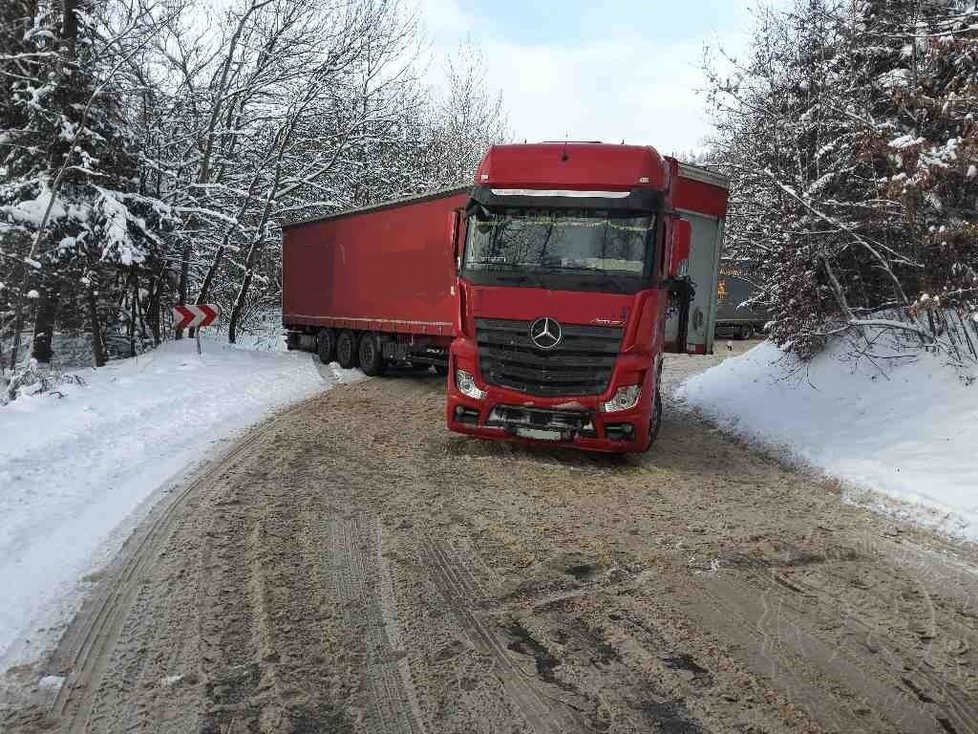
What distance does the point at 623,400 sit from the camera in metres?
7.12

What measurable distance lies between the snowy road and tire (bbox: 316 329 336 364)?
458 inches

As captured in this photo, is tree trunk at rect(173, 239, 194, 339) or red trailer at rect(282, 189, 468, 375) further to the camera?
tree trunk at rect(173, 239, 194, 339)

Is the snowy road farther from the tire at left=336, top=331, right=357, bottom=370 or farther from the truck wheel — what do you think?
the tire at left=336, top=331, right=357, bottom=370

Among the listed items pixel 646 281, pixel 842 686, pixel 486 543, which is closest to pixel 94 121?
pixel 646 281

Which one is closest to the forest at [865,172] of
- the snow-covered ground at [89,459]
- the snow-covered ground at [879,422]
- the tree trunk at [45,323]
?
the snow-covered ground at [879,422]

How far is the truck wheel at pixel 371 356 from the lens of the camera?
52.8 ft

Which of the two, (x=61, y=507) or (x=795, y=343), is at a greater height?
(x=795, y=343)

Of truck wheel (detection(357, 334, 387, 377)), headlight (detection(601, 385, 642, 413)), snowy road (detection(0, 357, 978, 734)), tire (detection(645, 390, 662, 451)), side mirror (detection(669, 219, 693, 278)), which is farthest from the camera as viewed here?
truck wheel (detection(357, 334, 387, 377))

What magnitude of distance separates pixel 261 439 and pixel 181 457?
45.7 inches

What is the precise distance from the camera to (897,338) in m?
9.61

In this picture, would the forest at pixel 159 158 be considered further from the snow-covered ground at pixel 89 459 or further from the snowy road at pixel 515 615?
the snowy road at pixel 515 615

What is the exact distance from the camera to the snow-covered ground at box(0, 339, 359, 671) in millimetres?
4016

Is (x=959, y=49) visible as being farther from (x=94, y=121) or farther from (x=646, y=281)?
(x=94, y=121)

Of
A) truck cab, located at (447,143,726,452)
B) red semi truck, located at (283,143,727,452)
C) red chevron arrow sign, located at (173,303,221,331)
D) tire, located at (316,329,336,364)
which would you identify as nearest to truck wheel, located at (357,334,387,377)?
tire, located at (316,329,336,364)
